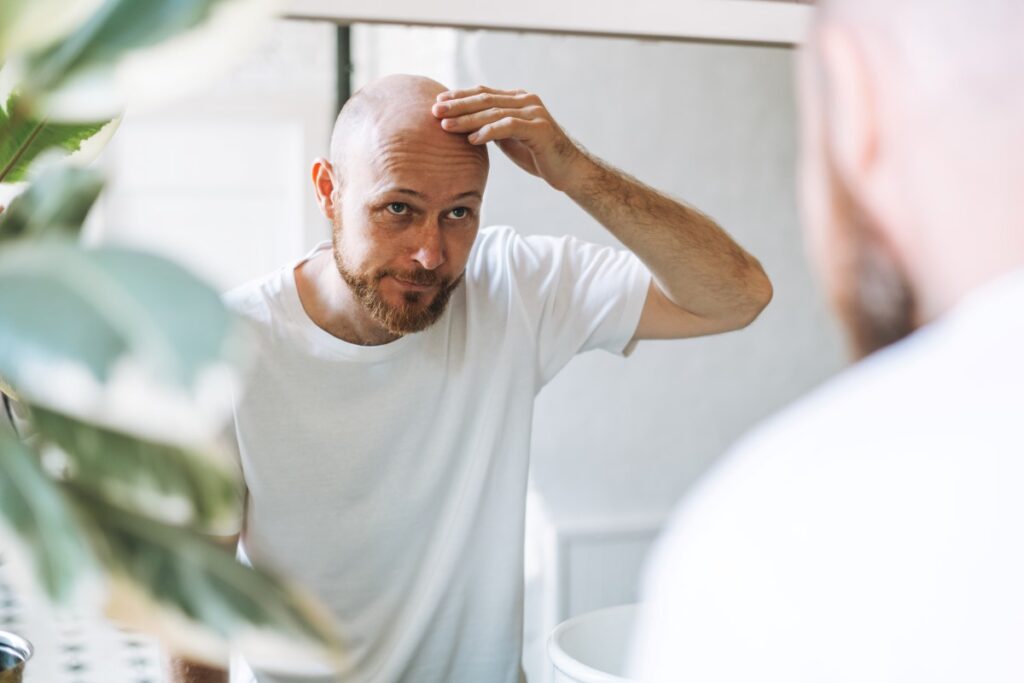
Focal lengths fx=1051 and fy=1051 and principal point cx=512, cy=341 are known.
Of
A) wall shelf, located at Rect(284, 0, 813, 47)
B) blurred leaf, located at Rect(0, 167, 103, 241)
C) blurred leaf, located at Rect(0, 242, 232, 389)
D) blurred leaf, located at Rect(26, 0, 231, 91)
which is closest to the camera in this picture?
blurred leaf, located at Rect(0, 242, 232, 389)

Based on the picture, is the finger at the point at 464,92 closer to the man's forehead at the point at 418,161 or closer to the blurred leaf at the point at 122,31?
the man's forehead at the point at 418,161

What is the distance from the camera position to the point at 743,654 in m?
0.43

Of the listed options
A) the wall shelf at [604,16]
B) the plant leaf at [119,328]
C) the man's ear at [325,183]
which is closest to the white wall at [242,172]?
the wall shelf at [604,16]

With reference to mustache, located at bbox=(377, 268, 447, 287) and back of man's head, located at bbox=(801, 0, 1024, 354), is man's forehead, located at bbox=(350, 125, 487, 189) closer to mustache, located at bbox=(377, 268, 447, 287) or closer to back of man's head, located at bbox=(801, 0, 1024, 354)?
mustache, located at bbox=(377, 268, 447, 287)

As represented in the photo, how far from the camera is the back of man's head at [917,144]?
0.49 meters

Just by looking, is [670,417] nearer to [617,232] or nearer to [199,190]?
[617,232]

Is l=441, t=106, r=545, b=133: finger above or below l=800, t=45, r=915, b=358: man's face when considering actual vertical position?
above

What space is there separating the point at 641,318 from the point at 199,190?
936 mm

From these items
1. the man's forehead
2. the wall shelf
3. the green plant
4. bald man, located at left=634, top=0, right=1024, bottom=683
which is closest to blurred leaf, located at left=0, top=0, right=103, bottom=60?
the green plant

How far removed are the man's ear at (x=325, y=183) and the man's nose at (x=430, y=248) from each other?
19cm

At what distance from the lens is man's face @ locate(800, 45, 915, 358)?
555 mm

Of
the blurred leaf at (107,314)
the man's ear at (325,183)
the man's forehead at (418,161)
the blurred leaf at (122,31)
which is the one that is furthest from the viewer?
the man's ear at (325,183)

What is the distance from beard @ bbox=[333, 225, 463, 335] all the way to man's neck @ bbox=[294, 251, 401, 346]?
27mm

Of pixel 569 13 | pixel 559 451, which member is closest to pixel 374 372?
pixel 559 451
